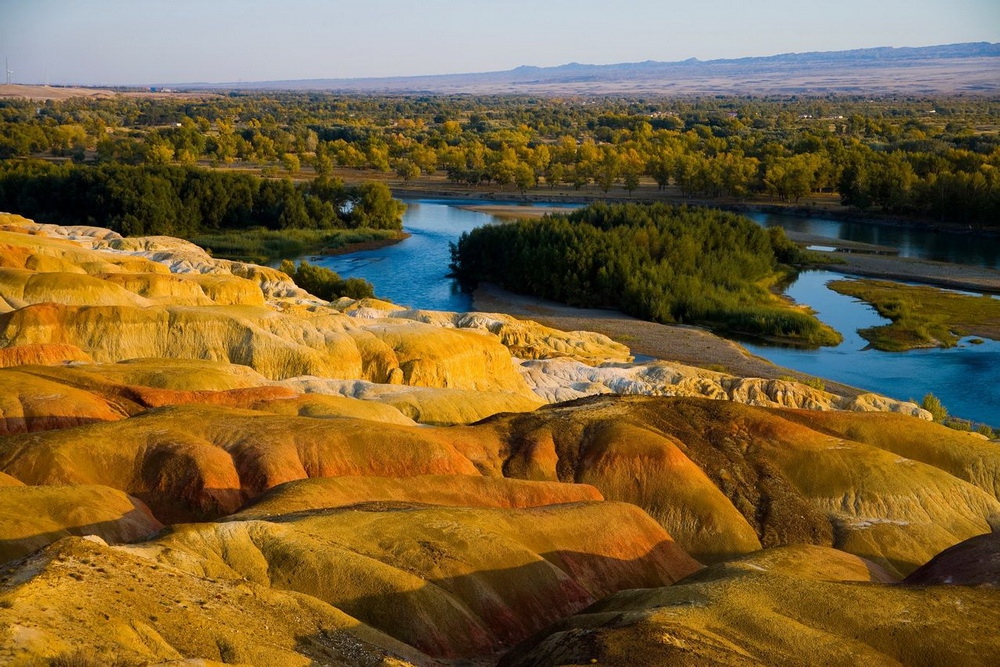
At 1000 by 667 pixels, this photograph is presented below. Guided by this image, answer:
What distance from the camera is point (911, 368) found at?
7244 cm

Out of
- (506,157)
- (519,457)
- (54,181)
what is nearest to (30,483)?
(519,457)

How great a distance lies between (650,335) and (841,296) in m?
25.9

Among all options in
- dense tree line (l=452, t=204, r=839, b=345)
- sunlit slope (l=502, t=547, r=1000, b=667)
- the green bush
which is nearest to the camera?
sunlit slope (l=502, t=547, r=1000, b=667)

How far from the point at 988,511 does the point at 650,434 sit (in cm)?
1225

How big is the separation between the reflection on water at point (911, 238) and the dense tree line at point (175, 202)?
Result: 168 feet

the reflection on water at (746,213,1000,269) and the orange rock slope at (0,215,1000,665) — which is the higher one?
the orange rock slope at (0,215,1000,665)

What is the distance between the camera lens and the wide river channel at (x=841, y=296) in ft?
225

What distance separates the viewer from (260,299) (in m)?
68.8

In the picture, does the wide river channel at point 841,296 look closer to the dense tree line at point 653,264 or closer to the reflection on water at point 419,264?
the reflection on water at point 419,264

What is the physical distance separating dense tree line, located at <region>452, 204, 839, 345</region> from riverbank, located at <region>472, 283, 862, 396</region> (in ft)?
6.97

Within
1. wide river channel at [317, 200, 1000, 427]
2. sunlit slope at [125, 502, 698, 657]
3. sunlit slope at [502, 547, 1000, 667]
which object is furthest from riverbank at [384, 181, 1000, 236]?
sunlit slope at [502, 547, 1000, 667]

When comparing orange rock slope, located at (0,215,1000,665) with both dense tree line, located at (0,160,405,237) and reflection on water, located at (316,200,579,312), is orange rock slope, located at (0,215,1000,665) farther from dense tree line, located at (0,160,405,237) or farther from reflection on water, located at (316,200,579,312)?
dense tree line, located at (0,160,405,237)

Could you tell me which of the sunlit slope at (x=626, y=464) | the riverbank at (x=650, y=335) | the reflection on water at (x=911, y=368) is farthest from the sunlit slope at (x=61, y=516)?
the reflection on water at (x=911, y=368)

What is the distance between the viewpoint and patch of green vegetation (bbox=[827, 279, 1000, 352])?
8012 cm
